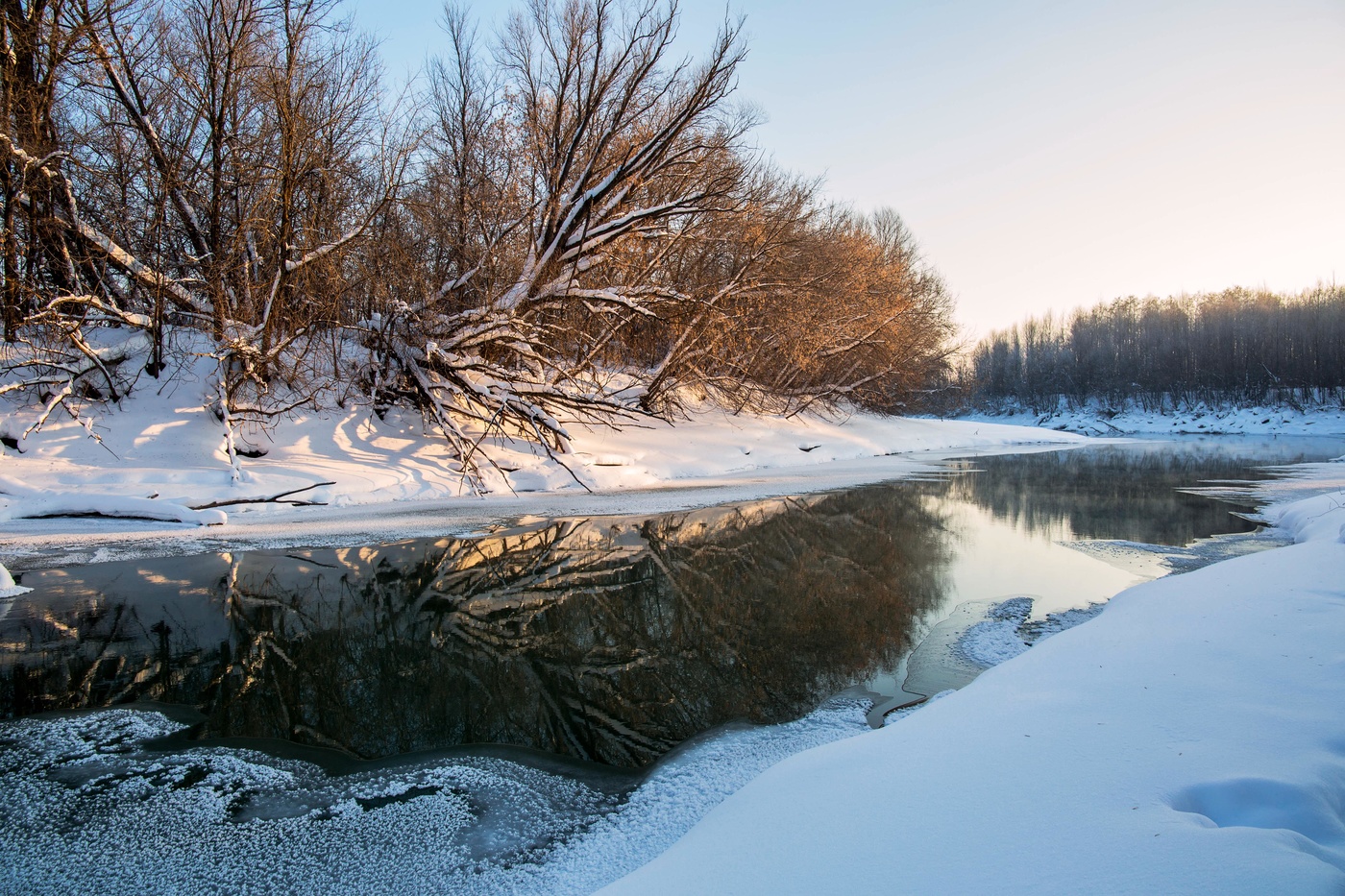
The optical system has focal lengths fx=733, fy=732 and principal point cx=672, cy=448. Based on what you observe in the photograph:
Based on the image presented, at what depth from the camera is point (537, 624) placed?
5250 millimetres

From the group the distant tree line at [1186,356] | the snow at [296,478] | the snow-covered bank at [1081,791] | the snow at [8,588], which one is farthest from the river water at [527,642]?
the distant tree line at [1186,356]

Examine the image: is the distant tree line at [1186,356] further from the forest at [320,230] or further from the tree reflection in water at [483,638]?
the tree reflection in water at [483,638]

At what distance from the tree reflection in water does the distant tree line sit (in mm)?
42487

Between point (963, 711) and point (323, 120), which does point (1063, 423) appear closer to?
point (323, 120)

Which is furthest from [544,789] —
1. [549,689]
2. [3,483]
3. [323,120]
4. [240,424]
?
[323,120]

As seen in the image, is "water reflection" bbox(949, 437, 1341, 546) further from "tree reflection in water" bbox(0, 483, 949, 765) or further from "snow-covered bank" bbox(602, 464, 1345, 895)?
"snow-covered bank" bbox(602, 464, 1345, 895)

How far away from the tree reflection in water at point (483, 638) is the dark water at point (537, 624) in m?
0.02

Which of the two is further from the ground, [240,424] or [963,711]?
[240,424]

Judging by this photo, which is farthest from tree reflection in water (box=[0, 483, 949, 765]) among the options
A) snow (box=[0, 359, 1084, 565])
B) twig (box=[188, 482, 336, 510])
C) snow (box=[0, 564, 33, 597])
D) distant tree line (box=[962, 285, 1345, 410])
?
distant tree line (box=[962, 285, 1345, 410])

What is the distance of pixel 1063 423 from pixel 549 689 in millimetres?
55394

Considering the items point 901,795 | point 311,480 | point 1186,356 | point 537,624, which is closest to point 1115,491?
point 537,624

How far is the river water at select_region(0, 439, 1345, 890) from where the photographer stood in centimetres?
329

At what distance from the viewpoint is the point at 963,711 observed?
300cm

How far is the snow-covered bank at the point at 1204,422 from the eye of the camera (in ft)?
142
